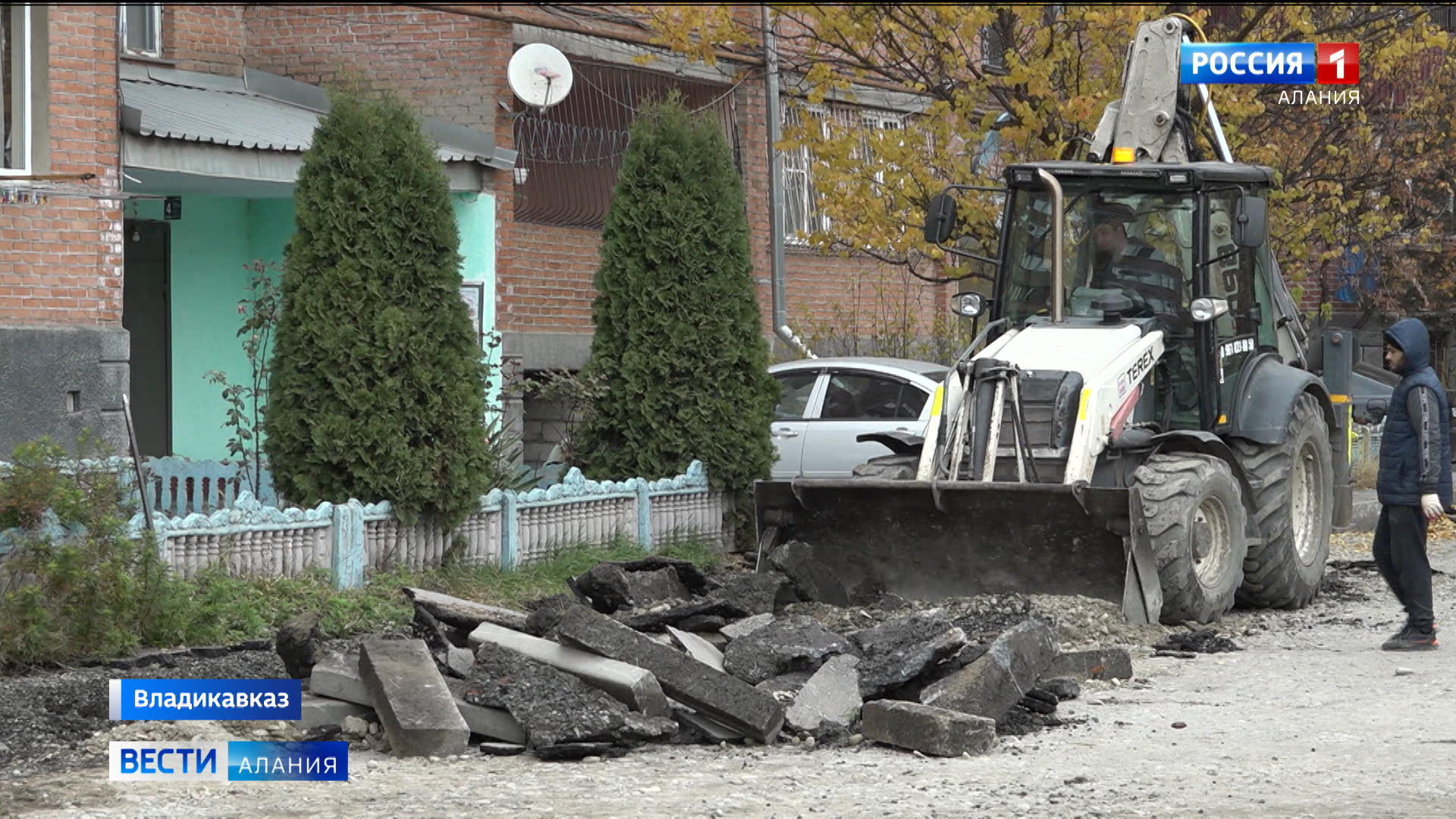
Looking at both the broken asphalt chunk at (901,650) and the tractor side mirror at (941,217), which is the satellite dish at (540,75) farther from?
the broken asphalt chunk at (901,650)

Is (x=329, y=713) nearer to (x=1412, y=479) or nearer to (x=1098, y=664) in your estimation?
(x=1098, y=664)

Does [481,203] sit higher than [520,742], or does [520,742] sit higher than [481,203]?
[481,203]

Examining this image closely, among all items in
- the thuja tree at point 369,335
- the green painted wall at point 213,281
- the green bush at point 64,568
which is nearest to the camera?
the green bush at point 64,568

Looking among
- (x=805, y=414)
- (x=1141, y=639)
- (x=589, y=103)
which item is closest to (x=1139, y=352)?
(x=1141, y=639)

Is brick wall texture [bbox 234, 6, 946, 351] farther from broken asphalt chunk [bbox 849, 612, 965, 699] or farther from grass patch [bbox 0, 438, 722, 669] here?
broken asphalt chunk [bbox 849, 612, 965, 699]

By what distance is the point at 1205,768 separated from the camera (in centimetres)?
729

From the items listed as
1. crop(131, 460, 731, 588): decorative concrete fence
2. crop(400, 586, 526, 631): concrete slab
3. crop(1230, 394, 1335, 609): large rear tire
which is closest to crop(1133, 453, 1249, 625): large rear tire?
crop(1230, 394, 1335, 609): large rear tire

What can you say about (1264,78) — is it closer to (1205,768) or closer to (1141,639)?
(1141,639)

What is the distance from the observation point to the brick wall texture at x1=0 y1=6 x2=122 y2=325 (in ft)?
40.0

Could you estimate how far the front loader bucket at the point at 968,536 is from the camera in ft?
35.5

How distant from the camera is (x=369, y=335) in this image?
11617 millimetres

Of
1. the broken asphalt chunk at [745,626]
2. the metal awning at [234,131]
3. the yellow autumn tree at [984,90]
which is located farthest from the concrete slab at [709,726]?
the yellow autumn tree at [984,90]

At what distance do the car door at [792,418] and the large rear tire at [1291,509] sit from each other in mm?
4180

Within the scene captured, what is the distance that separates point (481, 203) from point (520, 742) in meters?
9.75
